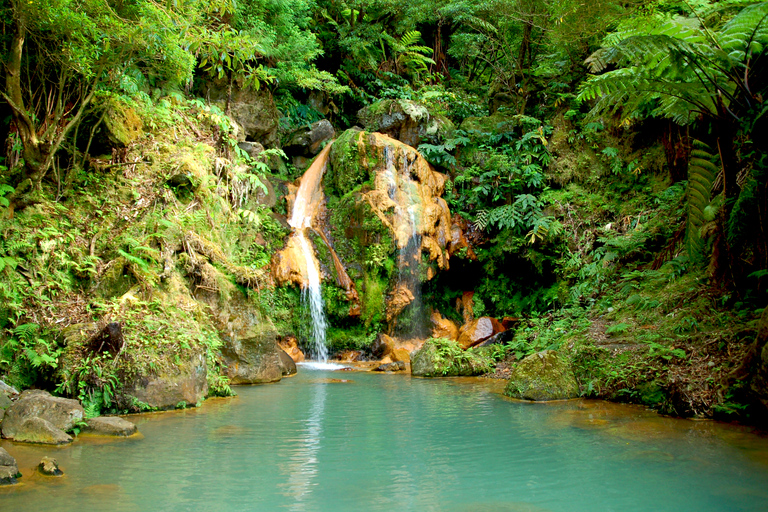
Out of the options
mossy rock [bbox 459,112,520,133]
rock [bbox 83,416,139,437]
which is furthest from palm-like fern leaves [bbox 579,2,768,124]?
mossy rock [bbox 459,112,520,133]

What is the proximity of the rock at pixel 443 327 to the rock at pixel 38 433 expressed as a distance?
9.94 meters

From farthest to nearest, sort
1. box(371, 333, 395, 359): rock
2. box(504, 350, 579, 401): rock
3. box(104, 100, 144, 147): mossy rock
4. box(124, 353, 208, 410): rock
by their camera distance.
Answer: box(371, 333, 395, 359): rock < box(104, 100, 144, 147): mossy rock < box(504, 350, 579, 401): rock < box(124, 353, 208, 410): rock

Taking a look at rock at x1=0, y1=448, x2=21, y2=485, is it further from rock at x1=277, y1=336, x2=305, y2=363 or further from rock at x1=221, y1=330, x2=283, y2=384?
rock at x1=277, y1=336, x2=305, y2=363

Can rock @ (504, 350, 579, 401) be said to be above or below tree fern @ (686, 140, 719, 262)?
below

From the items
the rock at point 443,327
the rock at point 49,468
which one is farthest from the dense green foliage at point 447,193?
the rock at point 49,468

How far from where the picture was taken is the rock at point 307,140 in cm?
1644

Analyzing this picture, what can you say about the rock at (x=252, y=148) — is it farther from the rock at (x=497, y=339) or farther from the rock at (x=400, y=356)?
the rock at (x=497, y=339)

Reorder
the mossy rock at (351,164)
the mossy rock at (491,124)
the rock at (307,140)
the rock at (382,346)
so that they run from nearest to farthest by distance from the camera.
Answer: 1. the rock at (382,346)
2. the mossy rock at (351,164)
3. the mossy rock at (491,124)
4. the rock at (307,140)

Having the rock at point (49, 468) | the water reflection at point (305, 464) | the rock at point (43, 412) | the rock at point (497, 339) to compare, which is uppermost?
the rock at point (497, 339)

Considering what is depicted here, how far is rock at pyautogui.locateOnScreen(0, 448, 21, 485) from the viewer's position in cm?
354

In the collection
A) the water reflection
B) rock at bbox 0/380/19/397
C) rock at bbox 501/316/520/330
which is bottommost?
the water reflection

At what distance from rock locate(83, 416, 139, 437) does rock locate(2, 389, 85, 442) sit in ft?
0.45

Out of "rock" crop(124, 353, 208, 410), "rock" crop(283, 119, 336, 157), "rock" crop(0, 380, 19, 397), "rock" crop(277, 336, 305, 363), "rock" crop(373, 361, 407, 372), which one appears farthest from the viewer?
"rock" crop(283, 119, 336, 157)

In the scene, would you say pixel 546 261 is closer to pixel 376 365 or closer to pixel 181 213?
pixel 376 365
